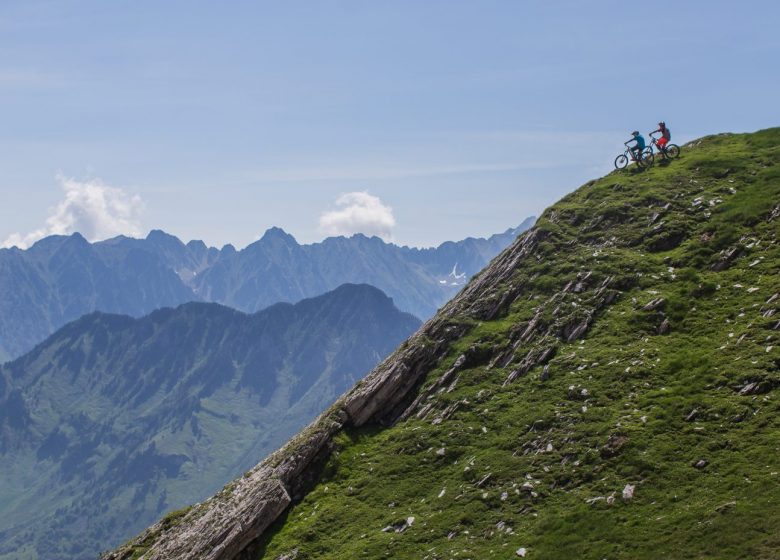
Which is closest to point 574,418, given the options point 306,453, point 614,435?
point 614,435

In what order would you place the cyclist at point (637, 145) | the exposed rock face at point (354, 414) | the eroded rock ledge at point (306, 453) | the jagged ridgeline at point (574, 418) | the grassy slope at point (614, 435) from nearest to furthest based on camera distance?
the grassy slope at point (614, 435) < the jagged ridgeline at point (574, 418) < the eroded rock ledge at point (306, 453) < the exposed rock face at point (354, 414) < the cyclist at point (637, 145)

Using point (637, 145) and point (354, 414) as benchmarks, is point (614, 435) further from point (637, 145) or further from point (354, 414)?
point (637, 145)

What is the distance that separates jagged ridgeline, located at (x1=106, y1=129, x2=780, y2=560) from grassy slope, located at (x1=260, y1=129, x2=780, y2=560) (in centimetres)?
15

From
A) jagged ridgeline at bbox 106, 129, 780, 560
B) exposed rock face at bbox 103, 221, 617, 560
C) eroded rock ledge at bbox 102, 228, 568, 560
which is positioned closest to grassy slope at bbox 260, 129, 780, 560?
jagged ridgeline at bbox 106, 129, 780, 560

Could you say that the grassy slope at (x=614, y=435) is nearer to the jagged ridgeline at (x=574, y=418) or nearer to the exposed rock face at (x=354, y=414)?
the jagged ridgeline at (x=574, y=418)

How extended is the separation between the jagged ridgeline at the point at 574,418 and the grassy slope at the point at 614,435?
0.49 ft

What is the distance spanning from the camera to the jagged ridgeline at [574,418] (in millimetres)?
42219

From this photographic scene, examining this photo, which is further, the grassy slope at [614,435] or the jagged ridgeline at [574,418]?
the jagged ridgeline at [574,418]

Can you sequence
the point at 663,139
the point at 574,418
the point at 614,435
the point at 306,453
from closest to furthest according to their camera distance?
1. the point at 614,435
2. the point at 574,418
3. the point at 306,453
4. the point at 663,139

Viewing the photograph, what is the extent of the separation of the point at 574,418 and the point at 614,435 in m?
4.44

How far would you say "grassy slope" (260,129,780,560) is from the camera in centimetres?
4091

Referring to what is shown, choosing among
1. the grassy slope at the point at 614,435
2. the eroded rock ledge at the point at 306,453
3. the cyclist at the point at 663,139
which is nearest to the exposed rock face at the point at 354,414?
the eroded rock ledge at the point at 306,453

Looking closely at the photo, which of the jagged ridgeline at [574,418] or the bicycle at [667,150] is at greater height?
the bicycle at [667,150]

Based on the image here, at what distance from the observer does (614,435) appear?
159 feet
